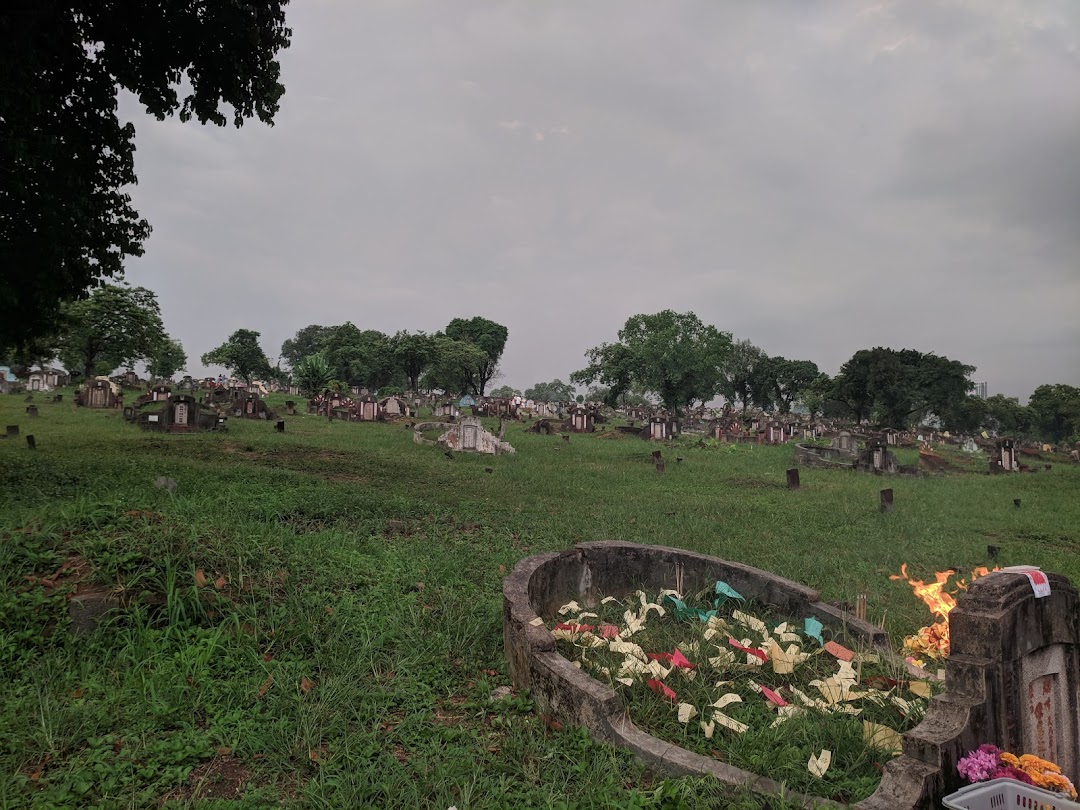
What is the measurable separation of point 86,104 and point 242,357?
56.8 m

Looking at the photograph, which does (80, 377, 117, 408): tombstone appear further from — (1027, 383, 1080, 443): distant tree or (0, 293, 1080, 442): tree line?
(1027, 383, 1080, 443): distant tree

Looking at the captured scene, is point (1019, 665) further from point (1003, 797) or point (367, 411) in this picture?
point (367, 411)

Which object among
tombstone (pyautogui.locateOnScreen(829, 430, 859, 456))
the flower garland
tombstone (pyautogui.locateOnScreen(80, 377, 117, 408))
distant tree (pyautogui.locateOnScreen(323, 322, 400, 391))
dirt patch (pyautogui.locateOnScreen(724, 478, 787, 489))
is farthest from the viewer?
distant tree (pyautogui.locateOnScreen(323, 322, 400, 391))

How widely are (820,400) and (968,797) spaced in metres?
72.5

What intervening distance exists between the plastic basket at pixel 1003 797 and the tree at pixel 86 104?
10304 millimetres

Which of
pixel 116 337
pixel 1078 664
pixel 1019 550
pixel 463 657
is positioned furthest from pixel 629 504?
pixel 116 337

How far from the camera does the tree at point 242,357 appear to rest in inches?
2303

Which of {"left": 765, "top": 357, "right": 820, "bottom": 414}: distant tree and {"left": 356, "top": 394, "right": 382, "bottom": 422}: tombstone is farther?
{"left": 765, "top": 357, "right": 820, "bottom": 414}: distant tree

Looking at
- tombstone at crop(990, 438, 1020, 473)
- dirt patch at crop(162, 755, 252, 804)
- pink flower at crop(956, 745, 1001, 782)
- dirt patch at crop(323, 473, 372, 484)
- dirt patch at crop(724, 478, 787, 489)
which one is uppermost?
tombstone at crop(990, 438, 1020, 473)

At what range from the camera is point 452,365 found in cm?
5781

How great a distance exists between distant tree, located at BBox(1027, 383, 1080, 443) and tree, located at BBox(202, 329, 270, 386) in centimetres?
8233

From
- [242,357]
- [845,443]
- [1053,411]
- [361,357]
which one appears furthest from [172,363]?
[1053,411]

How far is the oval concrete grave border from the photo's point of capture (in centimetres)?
304

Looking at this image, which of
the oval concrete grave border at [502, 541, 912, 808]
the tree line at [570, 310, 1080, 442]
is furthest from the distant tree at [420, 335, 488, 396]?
the oval concrete grave border at [502, 541, 912, 808]
